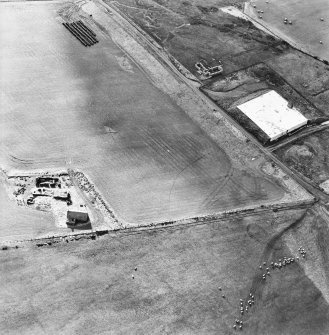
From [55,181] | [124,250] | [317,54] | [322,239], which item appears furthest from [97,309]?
[317,54]

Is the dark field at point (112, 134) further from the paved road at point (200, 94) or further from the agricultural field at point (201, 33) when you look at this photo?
the agricultural field at point (201, 33)

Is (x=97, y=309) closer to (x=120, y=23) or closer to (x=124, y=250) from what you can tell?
(x=124, y=250)

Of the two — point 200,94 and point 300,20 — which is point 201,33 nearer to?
point 200,94

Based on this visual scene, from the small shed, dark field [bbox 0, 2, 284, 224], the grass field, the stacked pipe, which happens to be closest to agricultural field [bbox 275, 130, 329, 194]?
the grass field

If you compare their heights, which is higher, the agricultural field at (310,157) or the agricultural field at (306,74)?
the agricultural field at (306,74)

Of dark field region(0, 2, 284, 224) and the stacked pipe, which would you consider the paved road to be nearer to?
dark field region(0, 2, 284, 224)

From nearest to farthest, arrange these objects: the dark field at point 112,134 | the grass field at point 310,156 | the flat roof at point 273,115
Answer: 1. the dark field at point 112,134
2. the grass field at point 310,156
3. the flat roof at point 273,115

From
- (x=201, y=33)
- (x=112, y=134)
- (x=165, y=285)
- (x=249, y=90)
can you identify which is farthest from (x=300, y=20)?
(x=165, y=285)


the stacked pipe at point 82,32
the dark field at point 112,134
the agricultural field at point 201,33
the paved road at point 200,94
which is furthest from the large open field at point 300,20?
the stacked pipe at point 82,32
